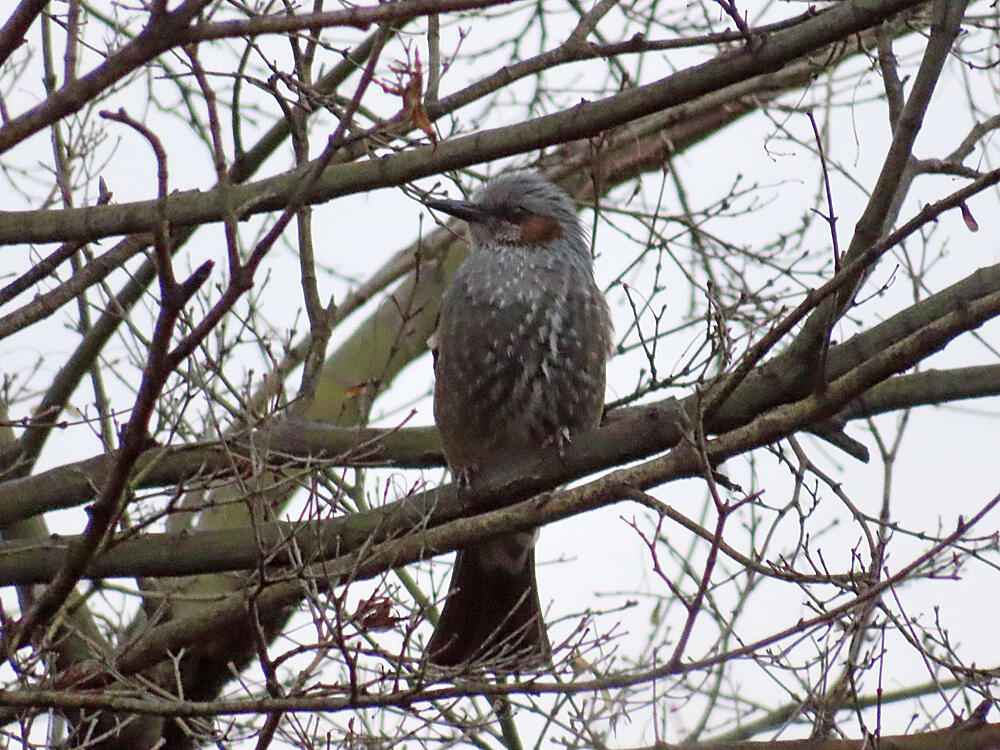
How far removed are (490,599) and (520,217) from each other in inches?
63.2

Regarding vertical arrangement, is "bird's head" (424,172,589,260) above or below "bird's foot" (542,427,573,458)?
above

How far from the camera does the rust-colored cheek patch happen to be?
566cm

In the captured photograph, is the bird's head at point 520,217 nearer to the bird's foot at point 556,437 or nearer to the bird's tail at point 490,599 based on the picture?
the bird's foot at point 556,437

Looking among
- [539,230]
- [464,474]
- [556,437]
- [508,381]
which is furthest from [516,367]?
[539,230]

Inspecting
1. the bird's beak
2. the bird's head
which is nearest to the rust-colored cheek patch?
the bird's head

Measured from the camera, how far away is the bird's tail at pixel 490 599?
486 centimetres

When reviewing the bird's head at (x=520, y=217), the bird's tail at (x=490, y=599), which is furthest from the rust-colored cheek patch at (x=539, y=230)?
the bird's tail at (x=490, y=599)

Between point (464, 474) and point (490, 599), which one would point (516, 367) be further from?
point (490, 599)

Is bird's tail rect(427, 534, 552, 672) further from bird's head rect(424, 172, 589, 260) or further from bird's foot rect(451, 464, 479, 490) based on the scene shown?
bird's head rect(424, 172, 589, 260)

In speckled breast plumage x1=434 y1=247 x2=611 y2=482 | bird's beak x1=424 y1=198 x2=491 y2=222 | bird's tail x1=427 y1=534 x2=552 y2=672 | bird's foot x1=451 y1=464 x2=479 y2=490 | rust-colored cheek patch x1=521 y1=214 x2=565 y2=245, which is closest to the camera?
bird's foot x1=451 y1=464 x2=479 y2=490

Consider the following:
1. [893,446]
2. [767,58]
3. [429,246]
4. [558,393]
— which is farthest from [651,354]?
[429,246]

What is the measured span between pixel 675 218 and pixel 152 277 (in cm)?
237

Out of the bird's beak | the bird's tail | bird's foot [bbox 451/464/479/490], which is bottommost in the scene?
the bird's tail

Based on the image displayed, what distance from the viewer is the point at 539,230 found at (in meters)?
5.69
